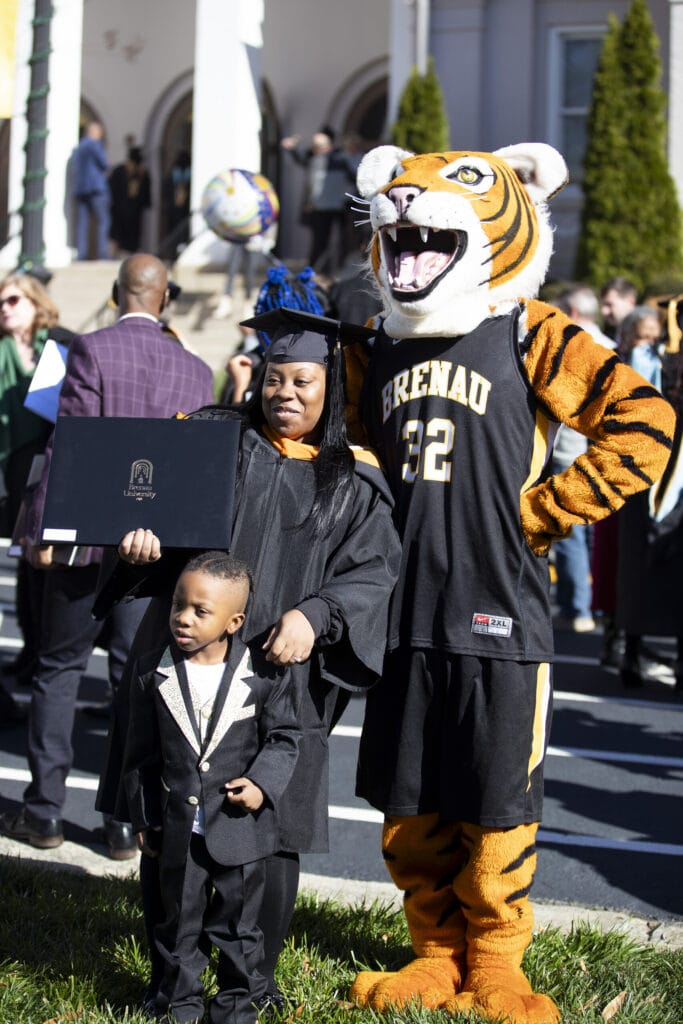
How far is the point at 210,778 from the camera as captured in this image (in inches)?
123

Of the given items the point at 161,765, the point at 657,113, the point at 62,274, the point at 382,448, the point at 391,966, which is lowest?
the point at 391,966

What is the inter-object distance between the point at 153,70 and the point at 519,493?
1832 cm

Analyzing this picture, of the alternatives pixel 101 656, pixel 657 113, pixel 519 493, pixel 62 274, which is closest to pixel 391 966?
pixel 519 493

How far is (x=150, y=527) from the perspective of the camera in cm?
319

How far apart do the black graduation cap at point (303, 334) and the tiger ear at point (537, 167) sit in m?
0.70

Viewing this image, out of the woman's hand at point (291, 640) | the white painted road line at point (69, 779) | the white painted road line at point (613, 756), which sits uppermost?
the woman's hand at point (291, 640)

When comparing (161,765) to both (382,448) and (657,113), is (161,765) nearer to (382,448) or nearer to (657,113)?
(382,448)

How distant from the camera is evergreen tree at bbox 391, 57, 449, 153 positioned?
15141 millimetres

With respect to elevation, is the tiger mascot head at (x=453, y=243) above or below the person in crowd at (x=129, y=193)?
below

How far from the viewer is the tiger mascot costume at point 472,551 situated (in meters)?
3.39

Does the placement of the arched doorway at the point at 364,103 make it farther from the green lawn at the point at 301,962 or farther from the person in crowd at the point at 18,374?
the green lawn at the point at 301,962

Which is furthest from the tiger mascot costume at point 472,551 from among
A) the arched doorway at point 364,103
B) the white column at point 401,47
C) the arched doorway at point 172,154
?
the arched doorway at point 172,154

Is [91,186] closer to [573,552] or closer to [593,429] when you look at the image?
[573,552]

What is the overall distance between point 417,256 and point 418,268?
54 mm
